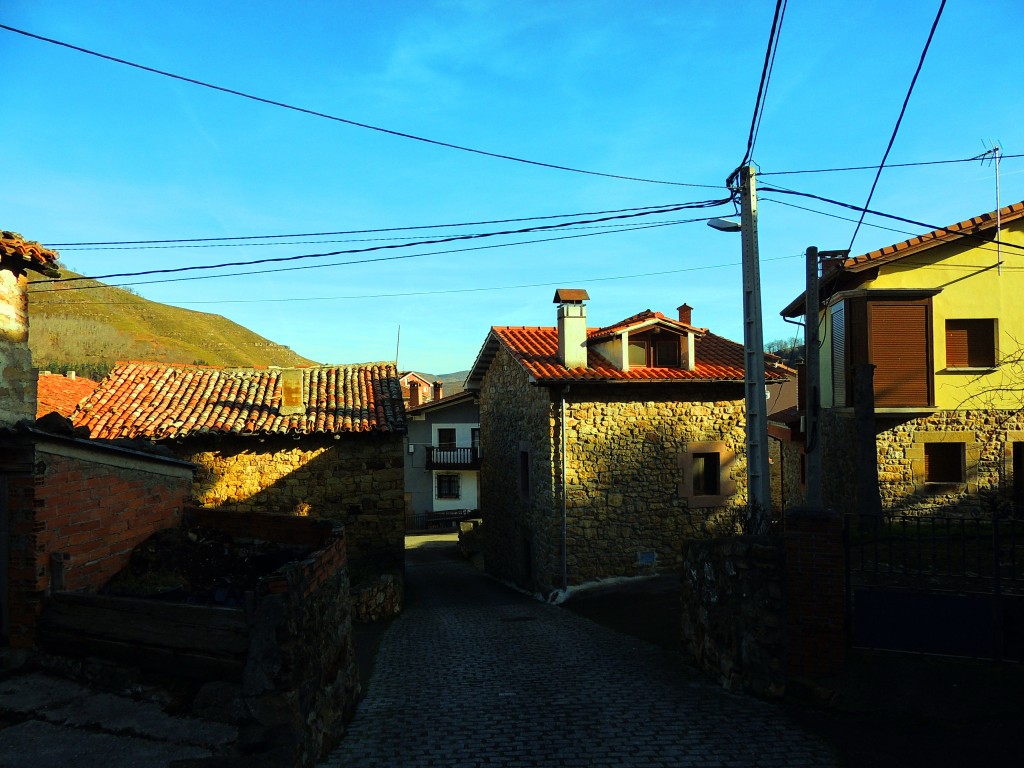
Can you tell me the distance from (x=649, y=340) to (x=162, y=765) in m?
13.8

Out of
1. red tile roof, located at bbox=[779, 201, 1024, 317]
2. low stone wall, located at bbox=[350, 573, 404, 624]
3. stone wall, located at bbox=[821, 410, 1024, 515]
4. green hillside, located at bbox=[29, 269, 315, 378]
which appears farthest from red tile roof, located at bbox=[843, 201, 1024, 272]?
green hillside, located at bbox=[29, 269, 315, 378]

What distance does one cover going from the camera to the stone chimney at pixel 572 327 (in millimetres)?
16292

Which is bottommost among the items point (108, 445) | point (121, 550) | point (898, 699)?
point (898, 699)

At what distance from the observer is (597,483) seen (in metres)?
15.5

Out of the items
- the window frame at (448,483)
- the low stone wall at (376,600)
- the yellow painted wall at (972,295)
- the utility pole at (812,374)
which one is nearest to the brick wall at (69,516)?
the low stone wall at (376,600)

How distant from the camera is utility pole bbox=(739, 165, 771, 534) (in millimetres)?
9523

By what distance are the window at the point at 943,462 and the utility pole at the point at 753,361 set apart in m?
7.81

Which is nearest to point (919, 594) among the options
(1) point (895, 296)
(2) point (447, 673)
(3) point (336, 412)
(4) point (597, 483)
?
(2) point (447, 673)

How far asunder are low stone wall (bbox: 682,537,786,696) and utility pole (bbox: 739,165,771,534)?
181 cm

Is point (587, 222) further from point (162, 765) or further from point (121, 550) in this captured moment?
point (162, 765)

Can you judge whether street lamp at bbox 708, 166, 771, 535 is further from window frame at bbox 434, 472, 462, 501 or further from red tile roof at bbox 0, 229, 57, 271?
window frame at bbox 434, 472, 462, 501

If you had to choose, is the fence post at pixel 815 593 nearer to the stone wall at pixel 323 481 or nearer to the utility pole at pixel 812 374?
the utility pole at pixel 812 374

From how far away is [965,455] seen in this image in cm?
1491

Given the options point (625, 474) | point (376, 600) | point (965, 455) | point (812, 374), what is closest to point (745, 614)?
point (812, 374)
